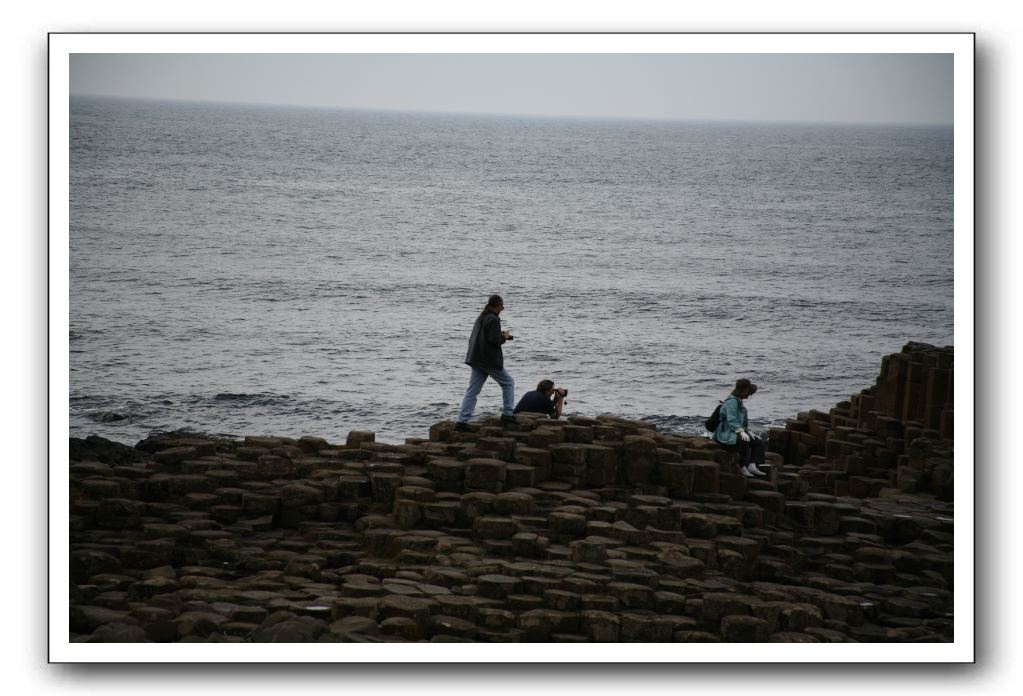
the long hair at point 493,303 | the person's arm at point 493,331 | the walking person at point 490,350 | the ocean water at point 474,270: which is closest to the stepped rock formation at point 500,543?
the walking person at point 490,350

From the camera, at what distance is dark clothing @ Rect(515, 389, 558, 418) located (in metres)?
12.5

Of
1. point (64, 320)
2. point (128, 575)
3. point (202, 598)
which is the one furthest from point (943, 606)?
point (64, 320)

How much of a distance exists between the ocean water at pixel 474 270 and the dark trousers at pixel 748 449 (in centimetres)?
331

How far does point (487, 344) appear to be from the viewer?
1180 cm

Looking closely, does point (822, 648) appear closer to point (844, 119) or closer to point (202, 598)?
point (202, 598)

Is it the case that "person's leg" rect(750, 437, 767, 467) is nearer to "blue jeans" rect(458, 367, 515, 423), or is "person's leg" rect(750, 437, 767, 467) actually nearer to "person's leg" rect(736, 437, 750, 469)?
"person's leg" rect(736, 437, 750, 469)

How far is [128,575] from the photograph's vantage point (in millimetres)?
10047

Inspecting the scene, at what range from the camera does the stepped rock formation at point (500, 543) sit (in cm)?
929

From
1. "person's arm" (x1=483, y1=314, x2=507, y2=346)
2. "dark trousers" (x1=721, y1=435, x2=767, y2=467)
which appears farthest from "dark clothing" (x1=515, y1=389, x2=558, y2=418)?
"dark trousers" (x1=721, y1=435, x2=767, y2=467)

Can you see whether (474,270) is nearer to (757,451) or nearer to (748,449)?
(757,451)

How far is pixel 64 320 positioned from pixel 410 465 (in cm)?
346

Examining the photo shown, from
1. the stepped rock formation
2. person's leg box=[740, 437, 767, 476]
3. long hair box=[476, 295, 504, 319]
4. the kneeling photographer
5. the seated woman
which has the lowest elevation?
the stepped rock formation

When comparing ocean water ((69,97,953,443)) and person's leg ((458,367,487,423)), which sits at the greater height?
ocean water ((69,97,953,443))

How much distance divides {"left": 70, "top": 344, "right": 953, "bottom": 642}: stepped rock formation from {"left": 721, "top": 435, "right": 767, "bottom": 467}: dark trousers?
145mm
